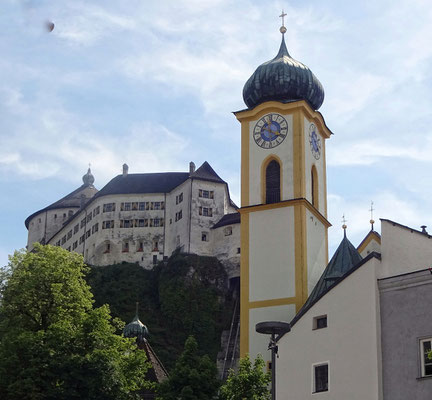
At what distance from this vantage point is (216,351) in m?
81.5

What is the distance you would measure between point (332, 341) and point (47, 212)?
89758 millimetres

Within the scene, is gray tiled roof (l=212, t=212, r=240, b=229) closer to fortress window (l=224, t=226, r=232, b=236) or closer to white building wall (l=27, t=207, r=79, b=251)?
fortress window (l=224, t=226, r=232, b=236)

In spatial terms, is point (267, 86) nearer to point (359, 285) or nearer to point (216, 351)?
point (359, 285)

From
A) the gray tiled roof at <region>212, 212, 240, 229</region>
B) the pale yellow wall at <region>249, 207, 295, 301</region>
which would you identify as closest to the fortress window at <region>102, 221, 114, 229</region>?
the gray tiled roof at <region>212, 212, 240, 229</region>

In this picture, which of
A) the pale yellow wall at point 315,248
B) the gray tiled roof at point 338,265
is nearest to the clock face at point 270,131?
the pale yellow wall at point 315,248

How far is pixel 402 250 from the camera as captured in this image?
25172mm

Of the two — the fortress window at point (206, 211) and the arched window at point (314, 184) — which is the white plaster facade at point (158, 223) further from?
the arched window at point (314, 184)

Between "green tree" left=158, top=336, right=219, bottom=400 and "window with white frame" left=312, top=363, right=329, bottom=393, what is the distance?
734 cm

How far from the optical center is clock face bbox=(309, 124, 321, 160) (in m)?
43.2

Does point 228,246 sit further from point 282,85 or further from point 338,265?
point 338,265

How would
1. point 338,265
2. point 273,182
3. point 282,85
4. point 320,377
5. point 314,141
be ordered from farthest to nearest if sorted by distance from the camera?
point 282,85, point 314,141, point 273,182, point 338,265, point 320,377

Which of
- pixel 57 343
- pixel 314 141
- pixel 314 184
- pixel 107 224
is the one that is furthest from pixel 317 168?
pixel 107 224

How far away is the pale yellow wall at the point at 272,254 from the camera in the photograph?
39.4m

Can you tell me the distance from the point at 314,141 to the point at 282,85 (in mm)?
2943
